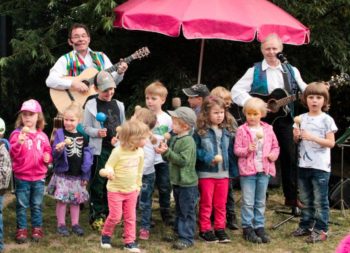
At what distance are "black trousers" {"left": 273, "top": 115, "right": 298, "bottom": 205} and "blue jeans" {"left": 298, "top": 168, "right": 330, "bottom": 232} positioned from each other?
2.50 ft

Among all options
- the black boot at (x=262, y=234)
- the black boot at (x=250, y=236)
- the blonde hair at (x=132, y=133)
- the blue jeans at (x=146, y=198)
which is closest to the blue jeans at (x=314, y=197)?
the black boot at (x=262, y=234)

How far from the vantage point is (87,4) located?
7.45m

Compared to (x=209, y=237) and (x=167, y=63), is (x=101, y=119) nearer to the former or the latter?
(x=209, y=237)

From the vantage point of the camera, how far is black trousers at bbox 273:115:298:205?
6758mm

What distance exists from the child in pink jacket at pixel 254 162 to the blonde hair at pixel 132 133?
108cm

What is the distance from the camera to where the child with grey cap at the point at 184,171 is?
5.47 meters

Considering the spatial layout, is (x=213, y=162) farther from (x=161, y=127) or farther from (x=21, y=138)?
(x=21, y=138)

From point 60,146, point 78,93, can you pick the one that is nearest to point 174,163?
point 60,146

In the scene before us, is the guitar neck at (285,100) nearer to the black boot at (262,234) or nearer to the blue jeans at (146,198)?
the black boot at (262,234)

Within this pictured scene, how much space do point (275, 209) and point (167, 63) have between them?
8.84 feet

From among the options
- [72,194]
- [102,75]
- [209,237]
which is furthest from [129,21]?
[209,237]

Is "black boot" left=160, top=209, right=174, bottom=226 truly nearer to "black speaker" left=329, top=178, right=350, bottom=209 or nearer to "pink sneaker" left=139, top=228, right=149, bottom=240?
"pink sneaker" left=139, top=228, right=149, bottom=240

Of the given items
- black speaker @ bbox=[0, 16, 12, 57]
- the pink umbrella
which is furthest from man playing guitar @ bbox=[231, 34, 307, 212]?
black speaker @ bbox=[0, 16, 12, 57]

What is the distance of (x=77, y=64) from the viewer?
6.55 meters
